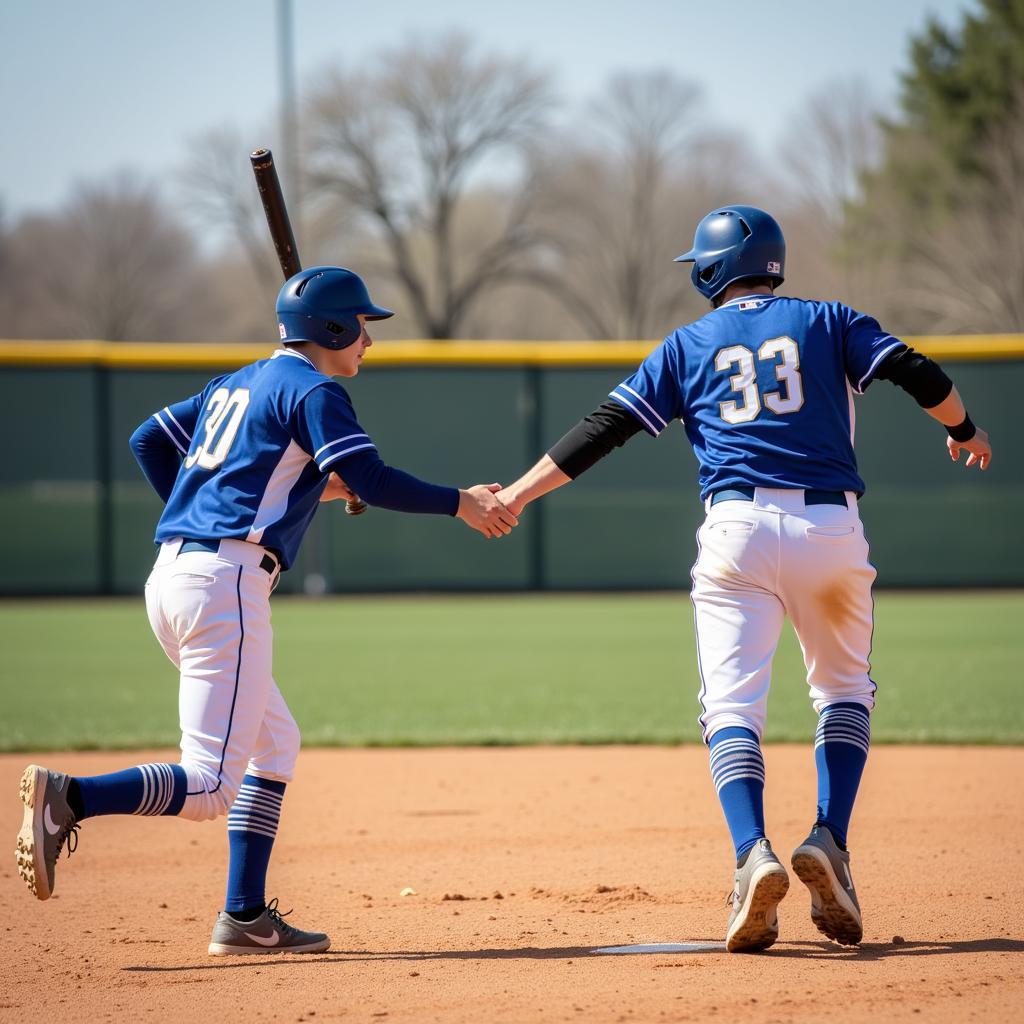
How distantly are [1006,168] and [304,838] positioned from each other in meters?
26.0

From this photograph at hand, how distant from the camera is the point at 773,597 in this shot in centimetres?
355

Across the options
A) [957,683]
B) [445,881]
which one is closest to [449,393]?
[957,683]

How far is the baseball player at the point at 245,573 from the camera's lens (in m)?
3.30

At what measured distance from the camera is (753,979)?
3.12 metres

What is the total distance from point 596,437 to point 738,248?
64 cm

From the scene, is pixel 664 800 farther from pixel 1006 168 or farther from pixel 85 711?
pixel 1006 168

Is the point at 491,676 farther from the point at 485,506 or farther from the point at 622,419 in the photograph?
the point at 622,419

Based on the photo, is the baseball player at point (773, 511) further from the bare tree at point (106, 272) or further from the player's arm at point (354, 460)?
the bare tree at point (106, 272)

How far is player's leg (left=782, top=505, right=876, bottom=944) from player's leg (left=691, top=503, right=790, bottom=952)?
0.08 metres

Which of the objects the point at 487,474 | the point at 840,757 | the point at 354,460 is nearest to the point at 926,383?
the point at 840,757

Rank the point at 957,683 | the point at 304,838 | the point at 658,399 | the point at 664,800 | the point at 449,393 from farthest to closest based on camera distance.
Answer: the point at 449,393, the point at 957,683, the point at 664,800, the point at 304,838, the point at 658,399

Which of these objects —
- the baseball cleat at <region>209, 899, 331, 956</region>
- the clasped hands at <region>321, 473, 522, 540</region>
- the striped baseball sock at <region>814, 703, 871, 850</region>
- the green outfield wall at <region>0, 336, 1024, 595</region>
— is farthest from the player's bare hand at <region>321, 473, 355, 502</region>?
the green outfield wall at <region>0, 336, 1024, 595</region>

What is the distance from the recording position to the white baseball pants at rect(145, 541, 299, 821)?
3381 mm

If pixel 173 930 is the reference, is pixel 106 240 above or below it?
above
